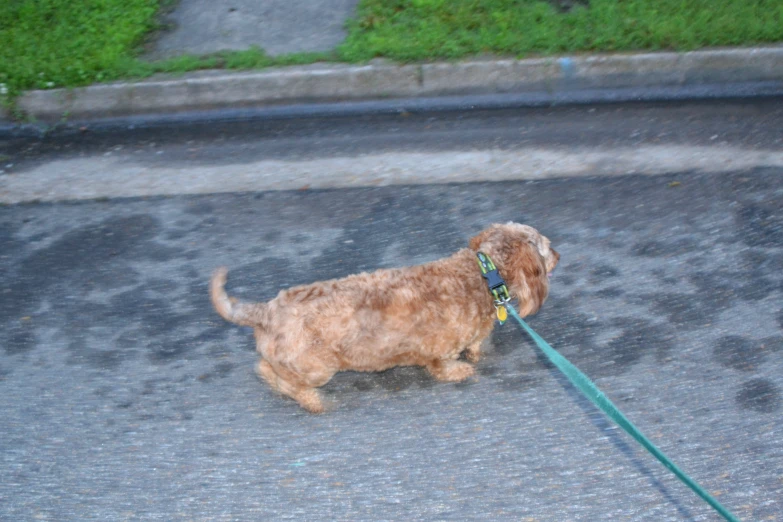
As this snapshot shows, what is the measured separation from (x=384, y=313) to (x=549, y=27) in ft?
16.4

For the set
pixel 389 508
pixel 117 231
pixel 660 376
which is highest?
pixel 117 231

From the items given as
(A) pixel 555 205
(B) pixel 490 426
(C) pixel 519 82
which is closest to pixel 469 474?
(B) pixel 490 426

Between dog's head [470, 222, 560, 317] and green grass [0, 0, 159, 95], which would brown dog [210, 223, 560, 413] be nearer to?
dog's head [470, 222, 560, 317]

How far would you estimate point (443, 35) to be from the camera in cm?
786

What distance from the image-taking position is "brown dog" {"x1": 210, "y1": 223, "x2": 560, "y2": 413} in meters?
3.97

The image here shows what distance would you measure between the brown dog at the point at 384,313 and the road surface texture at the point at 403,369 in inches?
13.7

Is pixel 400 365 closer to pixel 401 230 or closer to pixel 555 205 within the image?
pixel 401 230

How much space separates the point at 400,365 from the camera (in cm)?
436

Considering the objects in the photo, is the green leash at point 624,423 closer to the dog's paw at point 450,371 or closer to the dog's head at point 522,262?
the dog's head at point 522,262

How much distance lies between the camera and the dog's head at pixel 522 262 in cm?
410

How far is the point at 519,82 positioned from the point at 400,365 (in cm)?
411

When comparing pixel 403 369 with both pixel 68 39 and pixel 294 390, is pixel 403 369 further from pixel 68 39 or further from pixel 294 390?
pixel 68 39

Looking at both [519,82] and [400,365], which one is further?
[519,82]

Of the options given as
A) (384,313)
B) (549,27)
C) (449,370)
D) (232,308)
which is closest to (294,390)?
(232,308)
